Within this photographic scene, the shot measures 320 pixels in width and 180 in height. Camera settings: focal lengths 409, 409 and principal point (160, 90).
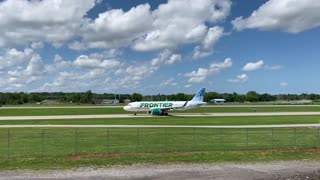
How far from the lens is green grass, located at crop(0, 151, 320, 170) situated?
23.2 m

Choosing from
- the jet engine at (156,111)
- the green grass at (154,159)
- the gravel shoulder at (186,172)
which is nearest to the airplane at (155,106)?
the jet engine at (156,111)

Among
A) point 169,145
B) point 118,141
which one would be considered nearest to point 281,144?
point 169,145

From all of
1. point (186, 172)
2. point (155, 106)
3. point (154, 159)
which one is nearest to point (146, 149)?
point (154, 159)

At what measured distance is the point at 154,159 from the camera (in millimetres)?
25438

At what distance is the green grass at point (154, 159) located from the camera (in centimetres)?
2323

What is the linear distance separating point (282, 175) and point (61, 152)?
15728 millimetres

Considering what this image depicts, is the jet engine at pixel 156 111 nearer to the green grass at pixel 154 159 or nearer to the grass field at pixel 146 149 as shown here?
the grass field at pixel 146 149

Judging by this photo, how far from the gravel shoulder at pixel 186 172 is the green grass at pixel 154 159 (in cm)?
136

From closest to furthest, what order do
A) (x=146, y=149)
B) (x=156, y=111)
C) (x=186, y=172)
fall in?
(x=186, y=172) < (x=146, y=149) < (x=156, y=111)

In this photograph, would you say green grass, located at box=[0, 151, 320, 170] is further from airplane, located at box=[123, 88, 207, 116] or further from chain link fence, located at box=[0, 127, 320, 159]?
airplane, located at box=[123, 88, 207, 116]

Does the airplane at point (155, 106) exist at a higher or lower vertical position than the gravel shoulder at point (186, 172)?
higher

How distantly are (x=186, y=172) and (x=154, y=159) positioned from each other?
4556 mm

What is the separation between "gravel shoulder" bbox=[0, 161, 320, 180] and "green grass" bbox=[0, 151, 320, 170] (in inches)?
53.6

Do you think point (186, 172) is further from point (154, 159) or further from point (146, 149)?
point (146, 149)
